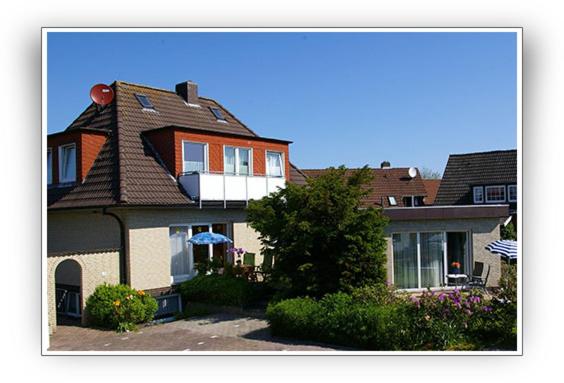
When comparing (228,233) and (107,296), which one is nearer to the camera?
(107,296)

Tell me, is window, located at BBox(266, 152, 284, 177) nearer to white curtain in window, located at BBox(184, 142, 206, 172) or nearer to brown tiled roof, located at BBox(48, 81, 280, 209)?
white curtain in window, located at BBox(184, 142, 206, 172)

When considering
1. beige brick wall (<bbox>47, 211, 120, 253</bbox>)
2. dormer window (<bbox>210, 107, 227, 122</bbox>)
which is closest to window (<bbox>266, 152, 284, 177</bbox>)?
dormer window (<bbox>210, 107, 227, 122</bbox>)

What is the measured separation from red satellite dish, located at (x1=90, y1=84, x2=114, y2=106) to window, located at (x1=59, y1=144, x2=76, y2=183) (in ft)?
6.03

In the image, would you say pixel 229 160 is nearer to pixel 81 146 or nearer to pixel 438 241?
pixel 81 146

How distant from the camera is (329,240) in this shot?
14.6 meters

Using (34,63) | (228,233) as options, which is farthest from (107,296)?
(34,63)

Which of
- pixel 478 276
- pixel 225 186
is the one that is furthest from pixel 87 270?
pixel 478 276

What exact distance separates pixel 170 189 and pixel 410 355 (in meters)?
10.3

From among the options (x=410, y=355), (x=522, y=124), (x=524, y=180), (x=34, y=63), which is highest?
(x=34, y=63)

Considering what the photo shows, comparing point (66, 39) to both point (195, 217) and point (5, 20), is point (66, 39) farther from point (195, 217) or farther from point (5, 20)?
point (195, 217)

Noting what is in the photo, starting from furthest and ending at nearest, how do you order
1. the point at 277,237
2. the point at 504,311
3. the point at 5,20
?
the point at 277,237 < the point at 504,311 < the point at 5,20

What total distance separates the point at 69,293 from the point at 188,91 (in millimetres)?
10303

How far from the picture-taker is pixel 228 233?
20.4 m

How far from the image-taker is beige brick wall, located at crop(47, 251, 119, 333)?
14.8 m
